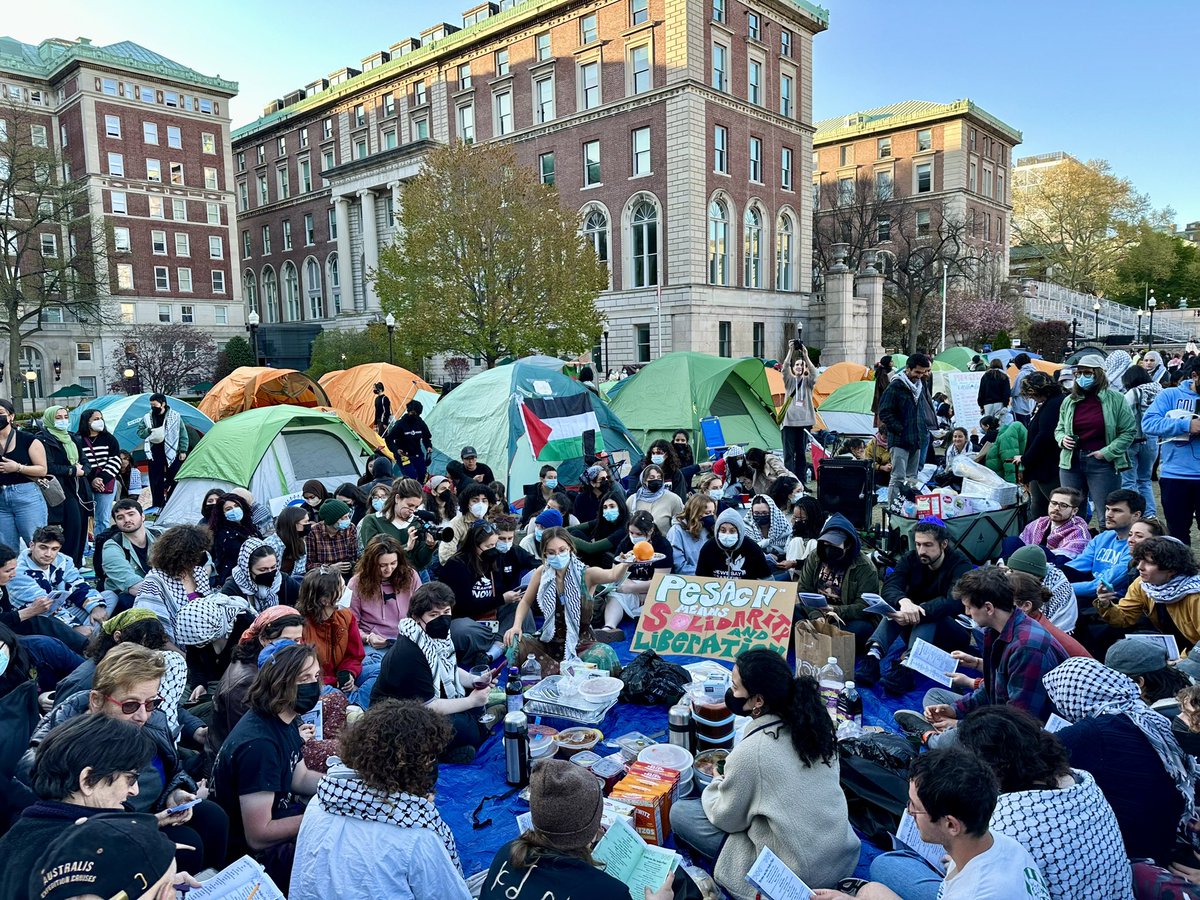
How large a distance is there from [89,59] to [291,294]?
18152mm

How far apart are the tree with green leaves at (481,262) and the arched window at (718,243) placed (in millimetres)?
10290

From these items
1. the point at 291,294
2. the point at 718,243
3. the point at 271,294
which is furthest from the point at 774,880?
the point at 271,294

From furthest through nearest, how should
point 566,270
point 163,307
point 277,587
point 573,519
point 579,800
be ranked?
point 163,307 < point 566,270 < point 573,519 < point 277,587 < point 579,800

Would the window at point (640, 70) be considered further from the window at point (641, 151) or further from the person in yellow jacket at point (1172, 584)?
the person in yellow jacket at point (1172, 584)

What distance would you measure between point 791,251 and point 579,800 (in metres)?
37.7

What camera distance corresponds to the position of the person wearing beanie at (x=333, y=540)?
7.16 m

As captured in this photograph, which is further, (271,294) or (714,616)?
(271,294)

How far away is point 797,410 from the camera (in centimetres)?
1159

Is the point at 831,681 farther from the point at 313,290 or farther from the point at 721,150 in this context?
the point at 313,290

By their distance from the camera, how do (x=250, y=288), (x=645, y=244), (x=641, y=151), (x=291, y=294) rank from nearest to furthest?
1. (x=641, y=151)
2. (x=645, y=244)
3. (x=291, y=294)
4. (x=250, y=288)

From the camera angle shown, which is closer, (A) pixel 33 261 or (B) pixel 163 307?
(A) pixel 33 261

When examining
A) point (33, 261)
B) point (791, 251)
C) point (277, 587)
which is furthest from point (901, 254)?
point (33, 261)

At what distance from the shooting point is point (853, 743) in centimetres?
425

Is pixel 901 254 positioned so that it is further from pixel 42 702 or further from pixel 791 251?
pixel 42 702
